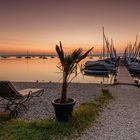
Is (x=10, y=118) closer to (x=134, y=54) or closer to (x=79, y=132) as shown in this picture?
(x=79, y=132)

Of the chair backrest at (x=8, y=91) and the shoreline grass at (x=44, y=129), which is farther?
the chair backrest at (x=8, y=91)

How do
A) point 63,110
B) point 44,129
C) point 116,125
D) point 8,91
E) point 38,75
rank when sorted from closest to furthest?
1. point 44,129
2. point 63,110
3. point 116,125
4. point 8,91
5. point 38,75

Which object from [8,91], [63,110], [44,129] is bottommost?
[44,129]

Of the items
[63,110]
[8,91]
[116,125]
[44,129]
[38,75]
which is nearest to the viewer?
[44,129]

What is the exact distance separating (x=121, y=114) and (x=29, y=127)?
3497 millimetres

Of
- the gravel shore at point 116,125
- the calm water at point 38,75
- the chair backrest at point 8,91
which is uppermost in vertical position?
the chair backrest at point 8,91

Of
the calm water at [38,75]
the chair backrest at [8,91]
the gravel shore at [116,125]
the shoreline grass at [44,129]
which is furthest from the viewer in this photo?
the calm water at [38,75]

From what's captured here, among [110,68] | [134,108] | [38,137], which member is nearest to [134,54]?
[110,68]

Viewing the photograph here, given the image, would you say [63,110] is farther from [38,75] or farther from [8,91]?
[38,75]

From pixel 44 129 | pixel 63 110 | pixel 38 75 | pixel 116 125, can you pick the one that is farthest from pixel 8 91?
pixel 38 75

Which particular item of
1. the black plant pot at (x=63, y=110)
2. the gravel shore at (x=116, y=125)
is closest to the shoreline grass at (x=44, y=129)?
the black plant pot at (x=63, y=110)

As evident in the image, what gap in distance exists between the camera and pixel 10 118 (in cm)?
755

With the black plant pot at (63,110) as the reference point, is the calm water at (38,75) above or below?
below

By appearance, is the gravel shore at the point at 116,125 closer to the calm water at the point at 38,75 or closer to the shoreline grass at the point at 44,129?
the shoreline grass at the point at 44,129
